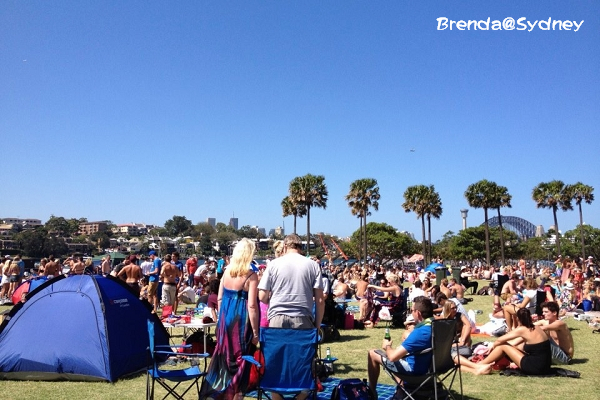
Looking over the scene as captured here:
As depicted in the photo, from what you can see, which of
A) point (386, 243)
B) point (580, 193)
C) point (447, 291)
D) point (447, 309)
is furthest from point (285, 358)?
point (386, 243)

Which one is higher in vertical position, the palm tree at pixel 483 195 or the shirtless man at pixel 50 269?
the palm tree at pixel 483 195

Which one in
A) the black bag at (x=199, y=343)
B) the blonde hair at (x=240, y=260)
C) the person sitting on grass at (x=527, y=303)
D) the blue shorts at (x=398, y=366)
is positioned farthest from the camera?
the person sitting on grass at (x=527, y=303)

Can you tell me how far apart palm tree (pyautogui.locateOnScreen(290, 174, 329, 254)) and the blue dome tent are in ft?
135

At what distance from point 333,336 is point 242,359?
17.2ft

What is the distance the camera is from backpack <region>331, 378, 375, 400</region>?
4983mm

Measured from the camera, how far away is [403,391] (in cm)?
499

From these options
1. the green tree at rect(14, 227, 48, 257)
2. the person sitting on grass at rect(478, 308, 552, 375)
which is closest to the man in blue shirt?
the person sitting on grass at rect(478, 308, 552, 375)

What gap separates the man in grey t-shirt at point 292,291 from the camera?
15.1 feet

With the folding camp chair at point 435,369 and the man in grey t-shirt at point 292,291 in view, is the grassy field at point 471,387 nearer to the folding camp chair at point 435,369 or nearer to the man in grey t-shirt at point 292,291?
the folding camp chair at point 435,369

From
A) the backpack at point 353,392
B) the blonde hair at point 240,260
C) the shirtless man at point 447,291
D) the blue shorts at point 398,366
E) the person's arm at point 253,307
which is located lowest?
the backpack at point 353,392

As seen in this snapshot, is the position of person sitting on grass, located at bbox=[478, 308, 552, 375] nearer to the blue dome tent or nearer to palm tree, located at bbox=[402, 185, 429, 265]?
the blue dome tent

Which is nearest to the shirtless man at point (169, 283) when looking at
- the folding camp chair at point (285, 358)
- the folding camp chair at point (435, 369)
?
the folding camp chair at point (435, 369)

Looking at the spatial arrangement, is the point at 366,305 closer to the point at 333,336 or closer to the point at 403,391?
the point at 333,336

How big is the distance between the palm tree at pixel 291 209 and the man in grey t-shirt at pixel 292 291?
4375 centimetres
